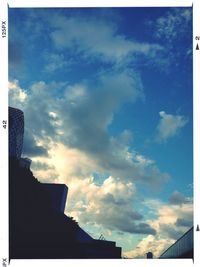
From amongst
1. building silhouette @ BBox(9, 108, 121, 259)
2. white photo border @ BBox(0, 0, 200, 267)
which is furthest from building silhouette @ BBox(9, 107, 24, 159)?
white photo border @ BBox(0, 0, 200, 267)

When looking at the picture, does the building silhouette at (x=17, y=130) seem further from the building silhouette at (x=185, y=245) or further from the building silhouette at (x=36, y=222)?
the building silhouette at (x=185, y=245)

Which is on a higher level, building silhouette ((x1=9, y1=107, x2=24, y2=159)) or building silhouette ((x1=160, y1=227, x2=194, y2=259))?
building silhouette ((x1=9, y1=107, x2=24, y2=159))

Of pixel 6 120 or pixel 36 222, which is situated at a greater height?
pixel 36 222

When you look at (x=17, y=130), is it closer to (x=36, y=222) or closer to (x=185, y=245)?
(x=36, y=222)

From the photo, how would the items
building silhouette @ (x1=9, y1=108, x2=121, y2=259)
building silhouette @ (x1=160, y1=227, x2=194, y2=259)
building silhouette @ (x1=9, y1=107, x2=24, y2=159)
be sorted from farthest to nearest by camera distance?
building silhouette @ (x1=9, y1=107, x2=24, y2=159)
building silhouette @ (x1=9, y1=108, x2=121, y2=259)
building silhouette @ (x1=160, y1=227, x2=194, y2=259)

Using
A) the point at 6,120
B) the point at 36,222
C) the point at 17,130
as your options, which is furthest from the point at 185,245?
the point at 17,130

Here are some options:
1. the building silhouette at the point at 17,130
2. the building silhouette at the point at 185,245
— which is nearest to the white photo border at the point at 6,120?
the building silhouette at the point at 185,245

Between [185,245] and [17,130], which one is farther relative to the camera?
[17,130]

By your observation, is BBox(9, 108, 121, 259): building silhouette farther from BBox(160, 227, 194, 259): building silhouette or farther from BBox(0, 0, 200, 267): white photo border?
BBox(0, 0, 200, 267): white photo border

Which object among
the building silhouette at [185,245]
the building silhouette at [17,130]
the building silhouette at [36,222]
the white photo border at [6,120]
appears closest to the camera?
the white photo border at [6,120]
